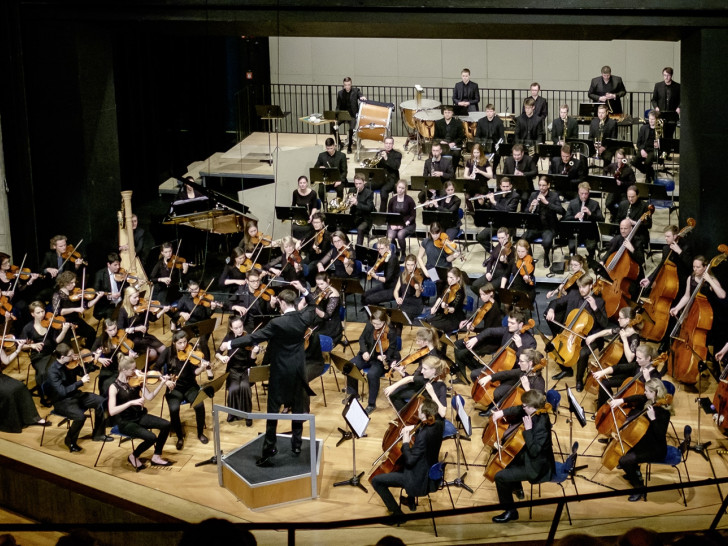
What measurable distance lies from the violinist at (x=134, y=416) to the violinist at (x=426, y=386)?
183 cm

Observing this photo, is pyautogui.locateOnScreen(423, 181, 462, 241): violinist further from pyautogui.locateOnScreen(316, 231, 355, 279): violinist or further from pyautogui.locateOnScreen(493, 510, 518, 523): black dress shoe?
pyautogui.locateOnScreen(493, 510, 518, 523): black dress shoe

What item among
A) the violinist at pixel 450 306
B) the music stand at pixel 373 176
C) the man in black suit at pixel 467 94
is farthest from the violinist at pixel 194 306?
the man in black suit at pixel 467 94

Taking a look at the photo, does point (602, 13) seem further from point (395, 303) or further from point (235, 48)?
point (235, 48)

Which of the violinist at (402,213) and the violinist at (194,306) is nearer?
the violinist at (194,306)

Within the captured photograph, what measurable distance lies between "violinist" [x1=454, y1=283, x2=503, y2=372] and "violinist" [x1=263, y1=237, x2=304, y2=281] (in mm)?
1916

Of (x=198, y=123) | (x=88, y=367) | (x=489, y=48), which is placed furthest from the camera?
(x=489, y=48)

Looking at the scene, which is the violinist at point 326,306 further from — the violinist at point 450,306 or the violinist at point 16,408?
the violinist at point 16,408

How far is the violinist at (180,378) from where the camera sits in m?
8.55

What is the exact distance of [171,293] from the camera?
1067 centimetres

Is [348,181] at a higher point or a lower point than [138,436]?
higher

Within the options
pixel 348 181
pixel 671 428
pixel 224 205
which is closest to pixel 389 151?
pixel 348 181

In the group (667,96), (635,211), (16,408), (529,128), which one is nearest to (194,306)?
(16,408)

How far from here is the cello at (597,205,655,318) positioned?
9.79 meters

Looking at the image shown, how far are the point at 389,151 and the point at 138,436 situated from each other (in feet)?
18.4
